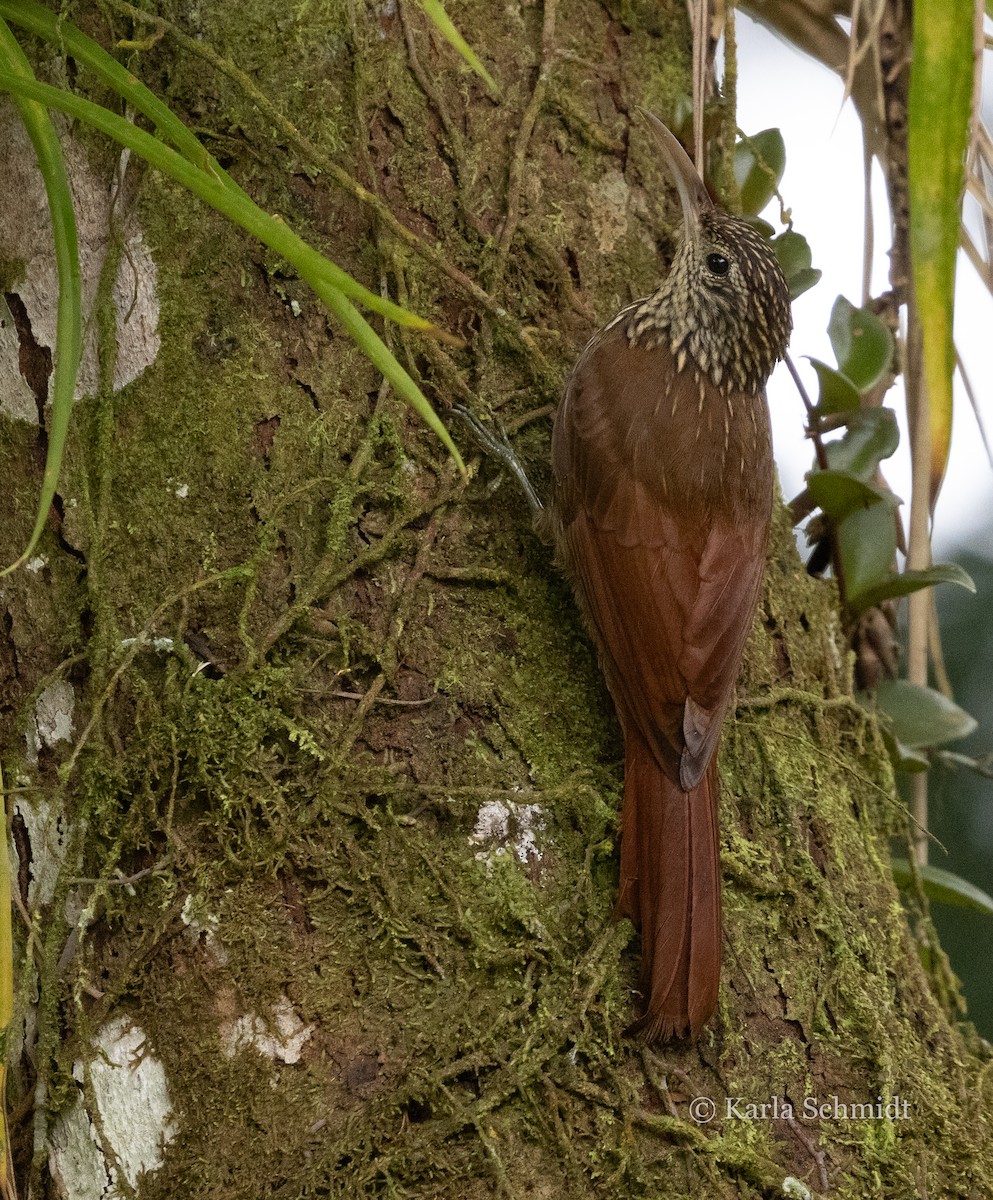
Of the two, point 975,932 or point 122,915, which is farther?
point 975,932

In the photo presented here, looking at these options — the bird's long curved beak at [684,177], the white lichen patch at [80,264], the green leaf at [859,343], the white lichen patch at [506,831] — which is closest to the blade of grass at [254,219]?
the white lichen patch at [80,264]

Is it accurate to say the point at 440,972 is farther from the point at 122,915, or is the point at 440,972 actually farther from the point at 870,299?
the point at 870,299

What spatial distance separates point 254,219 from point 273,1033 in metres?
1.01

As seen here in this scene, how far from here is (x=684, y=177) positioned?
218cm

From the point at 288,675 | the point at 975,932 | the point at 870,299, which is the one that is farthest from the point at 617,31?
the point at 975,932

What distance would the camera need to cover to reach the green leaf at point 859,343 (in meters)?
2.40

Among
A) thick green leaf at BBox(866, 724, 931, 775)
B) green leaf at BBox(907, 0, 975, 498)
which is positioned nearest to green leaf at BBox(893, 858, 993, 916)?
thick green leaf at BBox(866, 724, 931, 775)

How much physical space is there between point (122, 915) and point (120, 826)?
117mm

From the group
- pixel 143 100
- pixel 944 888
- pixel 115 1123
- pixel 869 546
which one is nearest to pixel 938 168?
pixel 869 546

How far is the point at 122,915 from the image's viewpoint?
5.27 ft

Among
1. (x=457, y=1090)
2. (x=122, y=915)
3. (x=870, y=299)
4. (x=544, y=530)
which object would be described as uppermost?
(x=870, y=299)

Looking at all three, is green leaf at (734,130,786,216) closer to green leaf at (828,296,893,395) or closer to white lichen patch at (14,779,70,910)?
green leaf at (828,296,893,395)

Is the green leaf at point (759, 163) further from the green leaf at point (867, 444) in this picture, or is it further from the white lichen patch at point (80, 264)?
the white lichen patch at point (80, 264)

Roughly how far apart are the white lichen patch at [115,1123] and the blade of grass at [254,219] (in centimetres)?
89
